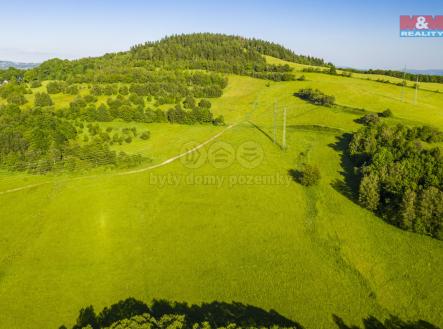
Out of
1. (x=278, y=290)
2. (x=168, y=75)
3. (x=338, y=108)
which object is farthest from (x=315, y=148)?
(x=168, y=75)

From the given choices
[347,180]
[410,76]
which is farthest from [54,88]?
[410,76]

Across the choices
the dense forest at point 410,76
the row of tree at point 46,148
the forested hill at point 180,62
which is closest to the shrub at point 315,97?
the forested hill at point 180,62

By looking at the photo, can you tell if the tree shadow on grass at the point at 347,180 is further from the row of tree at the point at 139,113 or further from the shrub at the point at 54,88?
the shrub at the point at 54,88

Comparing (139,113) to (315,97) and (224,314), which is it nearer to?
(315,97)

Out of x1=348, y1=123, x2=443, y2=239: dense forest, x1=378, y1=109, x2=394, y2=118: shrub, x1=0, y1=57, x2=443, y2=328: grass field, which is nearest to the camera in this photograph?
x1=0, y1=57, x2=443, y2=328: grass field

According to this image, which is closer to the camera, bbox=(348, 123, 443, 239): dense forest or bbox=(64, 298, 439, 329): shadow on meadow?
A: bbox=(64, 298, 439, 329): shadow on meadow

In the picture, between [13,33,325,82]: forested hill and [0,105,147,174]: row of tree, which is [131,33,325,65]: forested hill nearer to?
[13,33,325,82]: forested hill

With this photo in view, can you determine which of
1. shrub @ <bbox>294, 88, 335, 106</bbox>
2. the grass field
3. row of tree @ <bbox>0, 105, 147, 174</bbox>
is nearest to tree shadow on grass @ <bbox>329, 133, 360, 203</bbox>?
the grass field
